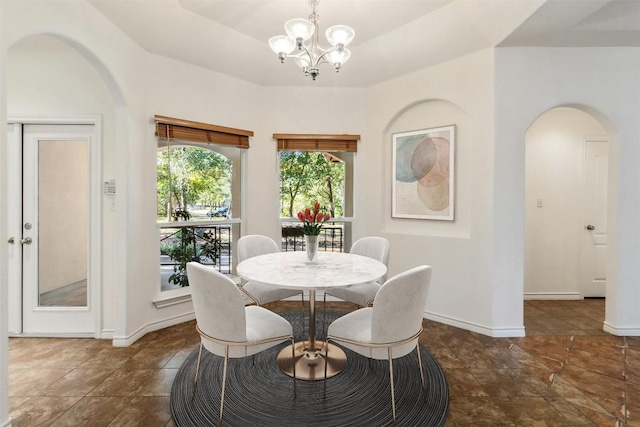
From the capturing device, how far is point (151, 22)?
257 cm

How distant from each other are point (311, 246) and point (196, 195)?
1692mm

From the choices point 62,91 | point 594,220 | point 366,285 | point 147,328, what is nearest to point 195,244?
point 147,328

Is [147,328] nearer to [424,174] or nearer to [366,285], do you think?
[366,285]

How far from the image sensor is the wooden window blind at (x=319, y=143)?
3754mm

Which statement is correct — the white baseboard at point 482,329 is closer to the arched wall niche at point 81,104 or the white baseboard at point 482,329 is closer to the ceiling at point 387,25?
the ceiling at point 387,25

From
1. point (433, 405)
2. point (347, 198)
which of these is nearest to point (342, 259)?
point (433, 405)

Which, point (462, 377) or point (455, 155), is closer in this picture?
point (462, 377)

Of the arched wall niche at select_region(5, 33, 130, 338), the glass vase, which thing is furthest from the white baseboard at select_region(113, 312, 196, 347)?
the glass vase

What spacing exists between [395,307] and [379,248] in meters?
1.23

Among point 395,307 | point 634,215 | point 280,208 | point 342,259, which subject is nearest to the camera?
point 395,307

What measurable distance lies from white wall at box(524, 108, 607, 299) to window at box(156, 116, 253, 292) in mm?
3578

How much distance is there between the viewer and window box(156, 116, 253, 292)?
3143mm

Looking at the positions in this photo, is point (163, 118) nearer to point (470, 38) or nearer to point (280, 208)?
point (280, 208)

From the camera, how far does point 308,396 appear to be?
199 cm
